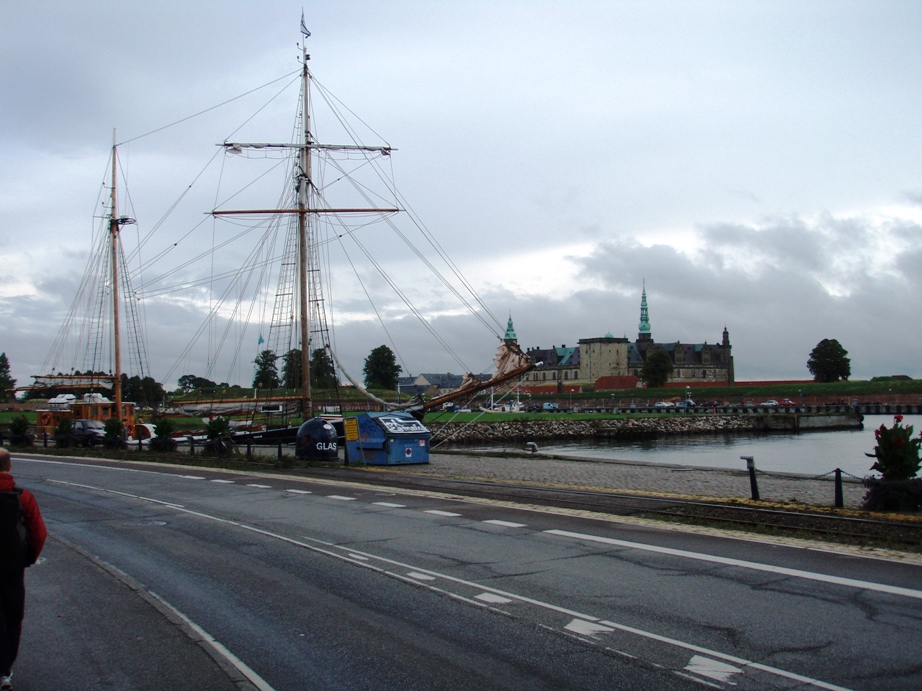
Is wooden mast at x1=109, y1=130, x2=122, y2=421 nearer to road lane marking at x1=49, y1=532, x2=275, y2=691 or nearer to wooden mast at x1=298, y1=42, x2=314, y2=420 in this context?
wooden mast at x1=298, y1=42, x2=314, y2=420

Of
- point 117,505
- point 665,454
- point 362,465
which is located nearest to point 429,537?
point 117,505

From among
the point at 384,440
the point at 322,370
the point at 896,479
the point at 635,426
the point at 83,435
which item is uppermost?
the point at 322,370

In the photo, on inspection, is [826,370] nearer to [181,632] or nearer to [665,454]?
[665,454]

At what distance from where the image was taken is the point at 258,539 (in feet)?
36.8

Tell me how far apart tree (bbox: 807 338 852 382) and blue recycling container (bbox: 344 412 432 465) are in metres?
144

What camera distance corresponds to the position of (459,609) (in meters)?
7.25

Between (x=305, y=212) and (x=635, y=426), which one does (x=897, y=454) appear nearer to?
(x=305, y=212)

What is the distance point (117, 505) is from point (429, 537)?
312 inches

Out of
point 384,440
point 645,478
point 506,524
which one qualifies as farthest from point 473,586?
point 384,440

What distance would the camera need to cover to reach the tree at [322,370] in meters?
40.8

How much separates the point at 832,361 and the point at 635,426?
3102 inches

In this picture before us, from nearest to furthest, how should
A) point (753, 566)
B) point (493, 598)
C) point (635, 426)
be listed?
point (493, 598), point (753, 566), point (635, 426)

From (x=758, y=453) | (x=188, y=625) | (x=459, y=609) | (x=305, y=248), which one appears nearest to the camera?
(x=188, y=625)

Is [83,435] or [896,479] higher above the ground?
[83,435]
